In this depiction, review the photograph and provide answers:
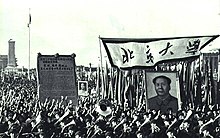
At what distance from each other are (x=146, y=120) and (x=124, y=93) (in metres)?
7.91

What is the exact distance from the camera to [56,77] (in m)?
20.8

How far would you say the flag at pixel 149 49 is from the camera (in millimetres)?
17234

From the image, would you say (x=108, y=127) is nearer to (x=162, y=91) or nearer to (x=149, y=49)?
(x=162, y=91)

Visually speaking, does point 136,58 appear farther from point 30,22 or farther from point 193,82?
point 30,22

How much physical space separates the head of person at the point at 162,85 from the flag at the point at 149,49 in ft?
1.80

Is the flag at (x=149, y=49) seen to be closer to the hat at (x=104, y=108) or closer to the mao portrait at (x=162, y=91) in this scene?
the mao portrait at (x=162, y=91)

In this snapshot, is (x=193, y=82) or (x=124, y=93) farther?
(x=124, y=93)

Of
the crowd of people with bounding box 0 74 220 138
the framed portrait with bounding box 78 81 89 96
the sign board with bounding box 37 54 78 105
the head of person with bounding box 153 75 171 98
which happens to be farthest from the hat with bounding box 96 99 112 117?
the framed portrait with bounding box 78 81 89 96

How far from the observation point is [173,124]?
14672mm

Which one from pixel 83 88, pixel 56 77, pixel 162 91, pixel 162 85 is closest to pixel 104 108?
pixel 162 91

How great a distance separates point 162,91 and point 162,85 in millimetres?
379

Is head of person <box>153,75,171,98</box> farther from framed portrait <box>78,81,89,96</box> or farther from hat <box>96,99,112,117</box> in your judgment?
framed portrait <box>78,81,89,96</box>

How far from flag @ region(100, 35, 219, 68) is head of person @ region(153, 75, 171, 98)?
55 centimetres

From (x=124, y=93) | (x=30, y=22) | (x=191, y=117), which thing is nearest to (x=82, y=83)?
(x=124, y=93)
